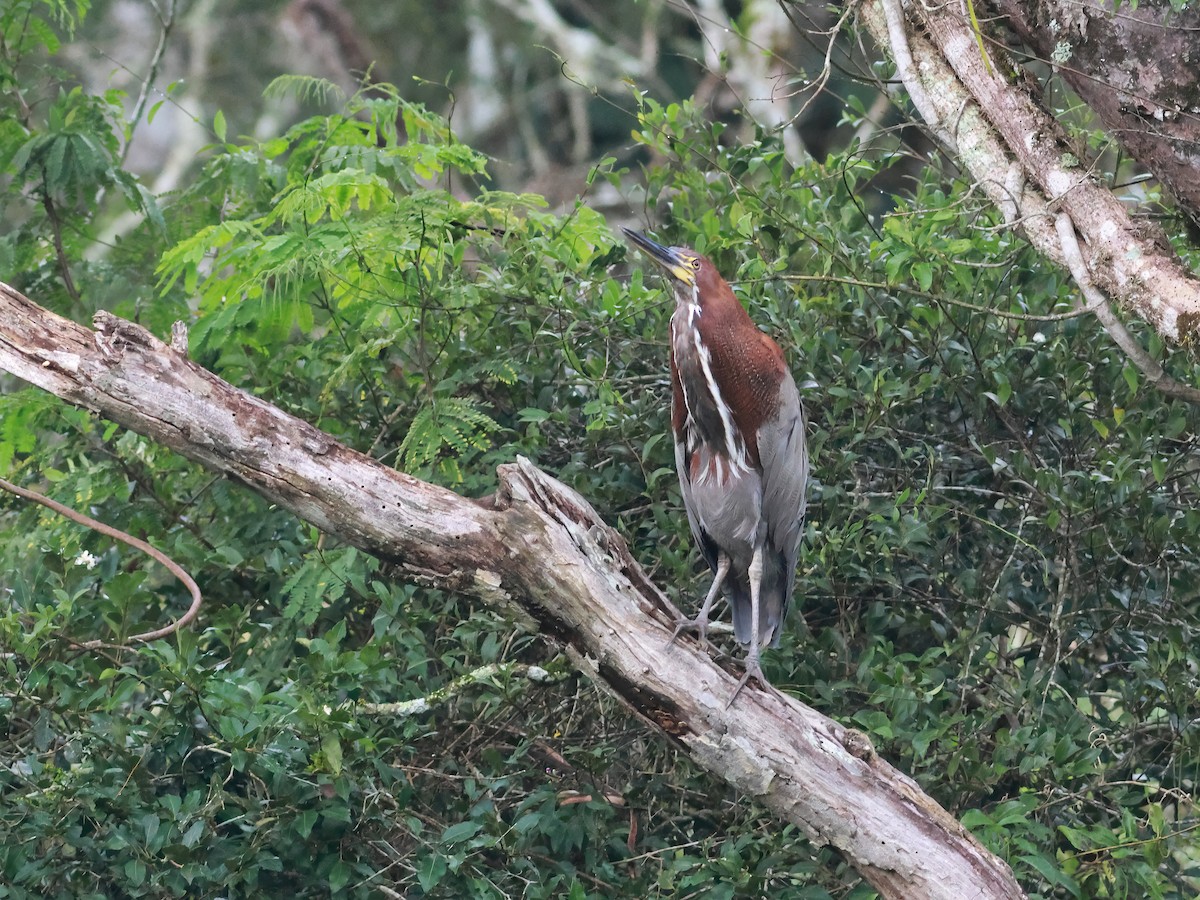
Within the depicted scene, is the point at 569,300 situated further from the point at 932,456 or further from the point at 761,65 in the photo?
the point at 761,65

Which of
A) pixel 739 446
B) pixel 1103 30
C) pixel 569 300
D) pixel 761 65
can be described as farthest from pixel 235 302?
pixel 761 65

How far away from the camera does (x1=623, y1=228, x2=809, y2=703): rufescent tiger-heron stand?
3393 mm

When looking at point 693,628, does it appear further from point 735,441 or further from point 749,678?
point 735,441

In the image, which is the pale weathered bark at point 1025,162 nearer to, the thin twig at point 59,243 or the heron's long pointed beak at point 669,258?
the heron's long pointed beak at point 669,258

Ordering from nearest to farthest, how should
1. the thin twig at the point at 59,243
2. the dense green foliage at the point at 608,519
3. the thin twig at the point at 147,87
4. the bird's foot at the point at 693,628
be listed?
the bird's foot at the point at 693,628 < the dense green foliage at the point at 608,519 < the thin twig at the point at 59,243 < the thin twig at the point at 147,87

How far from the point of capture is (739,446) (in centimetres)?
357

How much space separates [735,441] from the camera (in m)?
3.58

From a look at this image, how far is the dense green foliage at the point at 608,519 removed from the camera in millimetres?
2977

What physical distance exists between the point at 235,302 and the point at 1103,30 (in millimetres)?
2442

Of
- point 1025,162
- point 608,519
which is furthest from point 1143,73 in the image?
point 608,519

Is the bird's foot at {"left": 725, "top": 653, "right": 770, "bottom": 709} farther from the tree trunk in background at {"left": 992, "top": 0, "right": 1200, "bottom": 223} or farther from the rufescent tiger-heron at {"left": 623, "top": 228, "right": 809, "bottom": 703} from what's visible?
the tree trunk in background at {"left": 992, "top": 0, "right": 1200, "bottom": 223}

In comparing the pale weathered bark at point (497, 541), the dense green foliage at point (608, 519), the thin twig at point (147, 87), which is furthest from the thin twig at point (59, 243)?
the pale weathered bark at point (497, 541)

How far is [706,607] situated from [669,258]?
97 cm

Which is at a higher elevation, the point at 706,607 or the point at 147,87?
the point at 147,87
